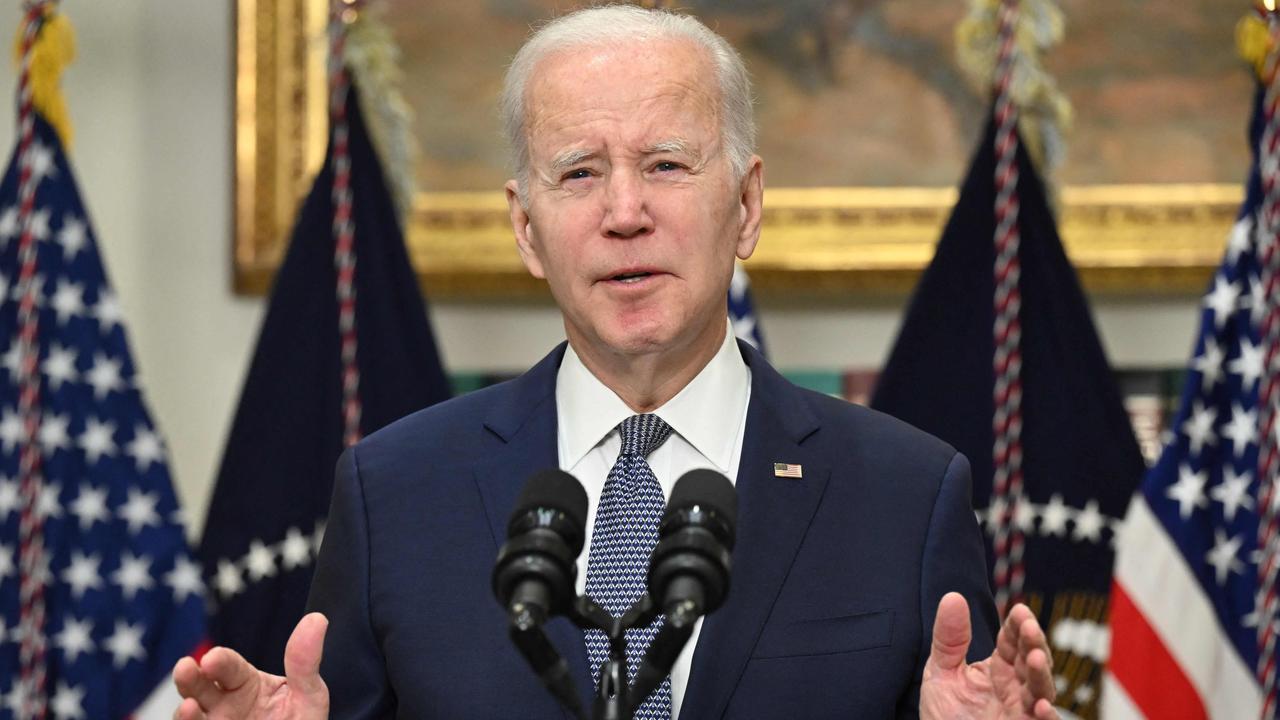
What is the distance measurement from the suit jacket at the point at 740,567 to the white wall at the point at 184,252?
2755 millimetres

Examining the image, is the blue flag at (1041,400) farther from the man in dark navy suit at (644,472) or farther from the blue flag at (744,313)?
the man in dark navy suit at (644,472)

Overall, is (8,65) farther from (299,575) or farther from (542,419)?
(542,419)

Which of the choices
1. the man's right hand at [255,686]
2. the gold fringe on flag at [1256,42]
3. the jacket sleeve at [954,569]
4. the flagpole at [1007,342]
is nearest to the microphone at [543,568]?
the man's right hand at [255,686]

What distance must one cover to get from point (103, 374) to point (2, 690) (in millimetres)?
911

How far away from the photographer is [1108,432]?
4.45m

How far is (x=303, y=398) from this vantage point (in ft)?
15.1

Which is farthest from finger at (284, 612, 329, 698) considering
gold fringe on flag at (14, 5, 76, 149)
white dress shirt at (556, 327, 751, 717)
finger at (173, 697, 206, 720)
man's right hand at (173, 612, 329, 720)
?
gold fringe on flag at (14, 5, 76, 149)

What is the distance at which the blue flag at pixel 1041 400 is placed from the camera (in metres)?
4.43

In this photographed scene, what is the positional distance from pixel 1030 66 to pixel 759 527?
2919 millimetres

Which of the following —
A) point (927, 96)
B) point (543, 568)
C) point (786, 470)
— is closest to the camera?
point (543, 568)

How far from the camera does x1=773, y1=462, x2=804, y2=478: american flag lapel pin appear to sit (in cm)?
215

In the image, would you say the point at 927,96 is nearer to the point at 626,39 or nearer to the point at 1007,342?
the point at 1007,342

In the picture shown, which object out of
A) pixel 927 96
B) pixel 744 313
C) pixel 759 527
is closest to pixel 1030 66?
pixel 927 96

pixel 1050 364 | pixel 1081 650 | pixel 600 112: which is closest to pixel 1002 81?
pixel 1050 364
